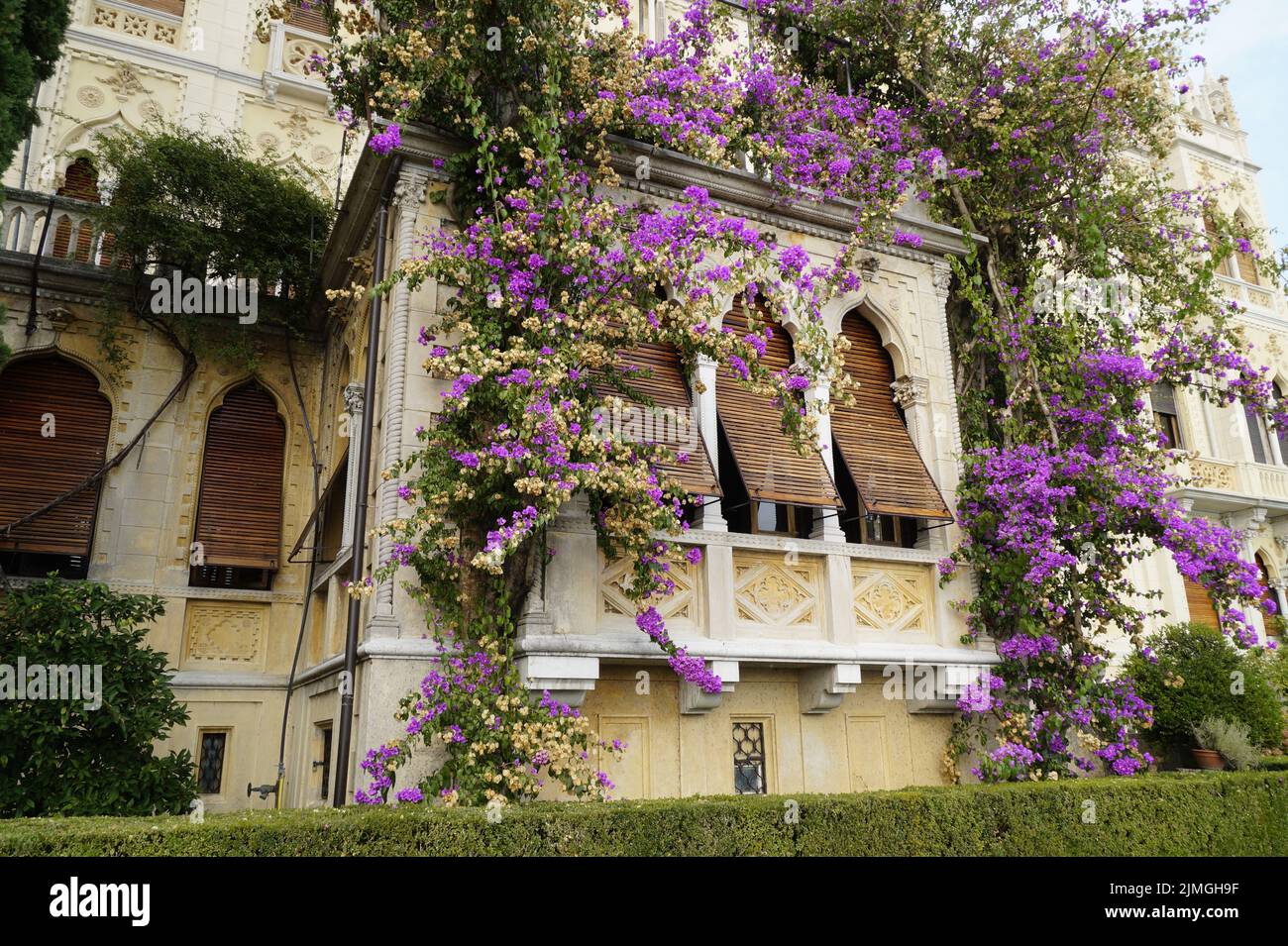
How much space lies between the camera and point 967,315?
11.7 m

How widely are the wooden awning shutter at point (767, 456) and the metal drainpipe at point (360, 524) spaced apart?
338cm

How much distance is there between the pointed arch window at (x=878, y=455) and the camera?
31.7ft

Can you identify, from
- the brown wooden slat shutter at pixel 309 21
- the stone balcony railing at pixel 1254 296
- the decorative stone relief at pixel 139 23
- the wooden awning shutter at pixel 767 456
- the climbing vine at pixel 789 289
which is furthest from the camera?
the stone balcony railing at pixel 1254 296

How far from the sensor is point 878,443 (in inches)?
397

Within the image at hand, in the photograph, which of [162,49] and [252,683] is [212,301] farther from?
[162,49]

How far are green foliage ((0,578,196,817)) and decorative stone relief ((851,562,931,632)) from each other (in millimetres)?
6571

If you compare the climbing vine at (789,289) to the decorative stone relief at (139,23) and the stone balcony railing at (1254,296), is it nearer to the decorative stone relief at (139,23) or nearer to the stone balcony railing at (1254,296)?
the decorative stone relief at (139,23)

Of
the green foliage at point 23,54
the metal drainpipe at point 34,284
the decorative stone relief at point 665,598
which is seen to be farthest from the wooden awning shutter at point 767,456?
the metal drainpipe at point 34,284

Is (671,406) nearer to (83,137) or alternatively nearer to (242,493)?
(242,493)

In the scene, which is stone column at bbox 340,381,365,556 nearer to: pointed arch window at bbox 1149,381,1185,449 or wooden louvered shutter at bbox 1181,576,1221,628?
wooden louvered shutter at bbox 1181,576,1221,628

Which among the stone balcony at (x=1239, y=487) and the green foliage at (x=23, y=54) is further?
the stone balcony at (x=1239, y=487)

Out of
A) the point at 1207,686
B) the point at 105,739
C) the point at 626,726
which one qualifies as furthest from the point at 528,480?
the point at 1207,686

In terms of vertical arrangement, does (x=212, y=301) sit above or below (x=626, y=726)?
above
